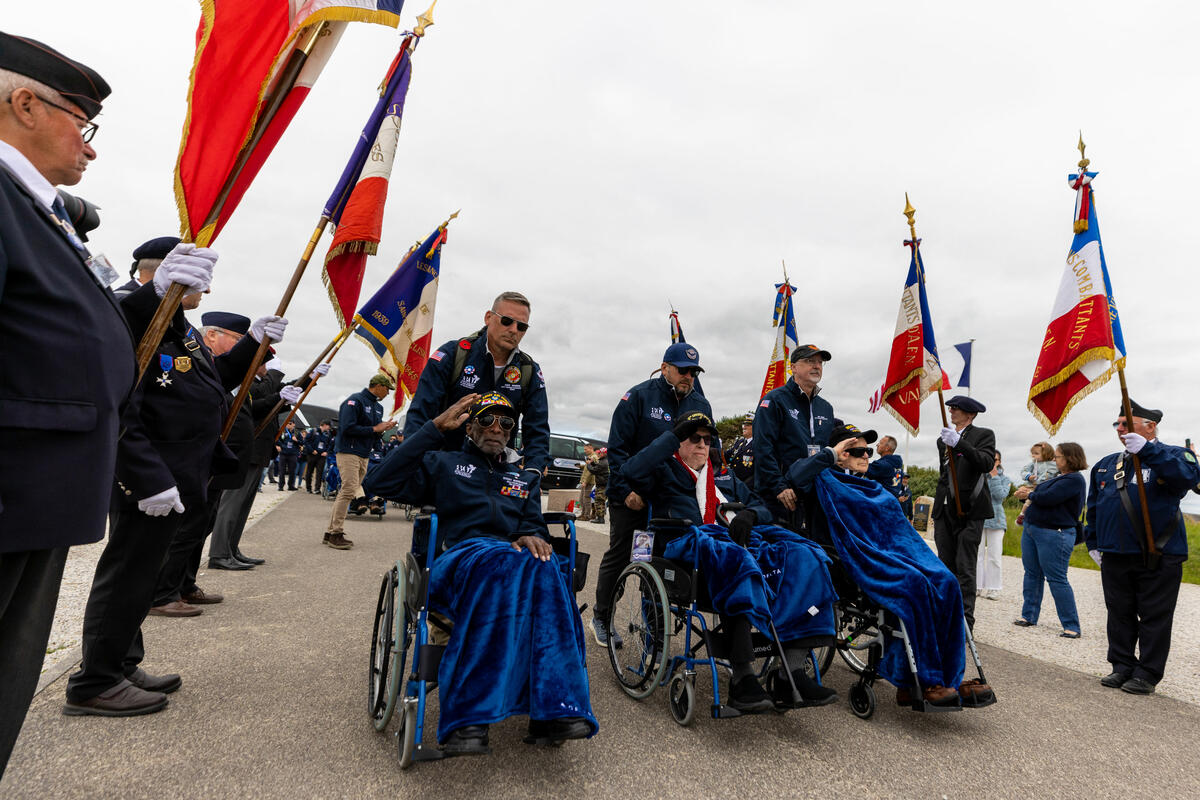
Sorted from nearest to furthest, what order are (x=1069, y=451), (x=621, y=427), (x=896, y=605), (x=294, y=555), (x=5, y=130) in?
(x=5, y=130)
(x=896, y=605)
(x=621, y=427)
(x=1069, y=451)
(x=294, y=555)

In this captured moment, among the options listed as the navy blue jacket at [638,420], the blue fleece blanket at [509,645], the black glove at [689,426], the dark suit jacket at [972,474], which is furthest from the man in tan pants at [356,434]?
the dark suit jacket at [972,474]

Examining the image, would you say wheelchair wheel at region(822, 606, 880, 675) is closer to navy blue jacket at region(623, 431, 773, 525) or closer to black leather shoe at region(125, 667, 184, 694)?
navy blue jacket at region(623, 431, 773, 525)

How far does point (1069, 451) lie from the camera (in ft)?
20.4

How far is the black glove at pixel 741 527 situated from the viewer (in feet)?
11.4

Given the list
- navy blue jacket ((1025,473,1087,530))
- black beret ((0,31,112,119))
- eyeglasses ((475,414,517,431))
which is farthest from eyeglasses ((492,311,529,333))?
navy blue jacket ((1025,473,1087,530))

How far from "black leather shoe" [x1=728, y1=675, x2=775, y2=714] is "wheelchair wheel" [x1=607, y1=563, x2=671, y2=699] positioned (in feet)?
1.16

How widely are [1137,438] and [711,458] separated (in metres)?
2.85

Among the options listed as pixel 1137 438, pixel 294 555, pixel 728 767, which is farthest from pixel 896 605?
pixel 294 555

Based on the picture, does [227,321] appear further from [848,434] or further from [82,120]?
[848,434]

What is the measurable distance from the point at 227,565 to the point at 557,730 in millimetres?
5115

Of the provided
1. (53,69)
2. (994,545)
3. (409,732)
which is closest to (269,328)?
Result: (53,69)

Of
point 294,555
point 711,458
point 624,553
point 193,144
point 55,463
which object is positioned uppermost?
point 193,144

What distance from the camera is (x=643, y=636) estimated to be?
12.0 ft

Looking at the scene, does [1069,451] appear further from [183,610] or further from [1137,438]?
[183,610]
